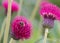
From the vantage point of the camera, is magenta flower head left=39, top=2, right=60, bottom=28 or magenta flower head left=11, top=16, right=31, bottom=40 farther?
magenta flower head left=39, top=2, right=60, bottom=28

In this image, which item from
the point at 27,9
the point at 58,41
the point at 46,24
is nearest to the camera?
the point at 46,24

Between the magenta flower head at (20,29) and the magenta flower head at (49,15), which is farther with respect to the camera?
the magenta flower head at (49,15)

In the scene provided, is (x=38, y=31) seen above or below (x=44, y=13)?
below

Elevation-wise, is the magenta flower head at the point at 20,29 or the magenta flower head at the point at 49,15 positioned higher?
the magenta flower head at the point at 49,15

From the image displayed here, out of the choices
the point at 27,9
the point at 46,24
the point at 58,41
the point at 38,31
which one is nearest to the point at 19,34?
the point at 46,24

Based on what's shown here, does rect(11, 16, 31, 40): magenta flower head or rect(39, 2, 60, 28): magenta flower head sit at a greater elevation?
rect(39, 2, 60, 28): magenta flower head

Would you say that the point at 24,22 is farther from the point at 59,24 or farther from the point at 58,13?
the point at 59,24

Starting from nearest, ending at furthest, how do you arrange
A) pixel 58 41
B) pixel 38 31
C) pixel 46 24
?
pixel 46 24, pixel 58 41, pixel 38 31

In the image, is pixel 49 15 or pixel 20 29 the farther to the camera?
pixel 49 15
